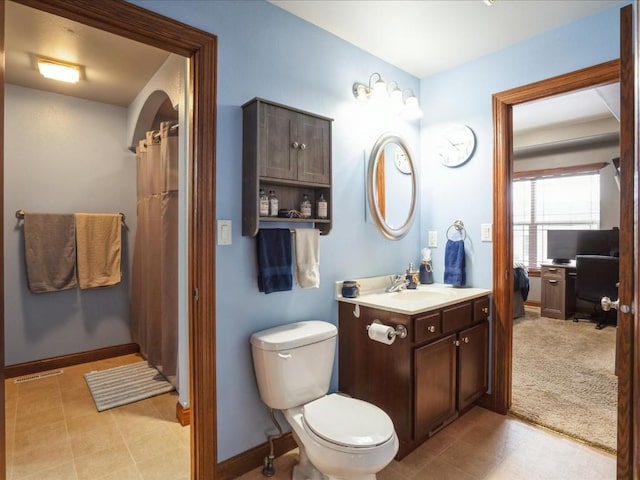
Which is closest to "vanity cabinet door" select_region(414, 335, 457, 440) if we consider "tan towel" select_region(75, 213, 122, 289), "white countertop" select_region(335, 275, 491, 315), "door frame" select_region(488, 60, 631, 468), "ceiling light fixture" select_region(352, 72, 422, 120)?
"white countertop" select_region(335, 275, 491, 315)

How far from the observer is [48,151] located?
10.4ft

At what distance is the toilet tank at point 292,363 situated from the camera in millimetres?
1733

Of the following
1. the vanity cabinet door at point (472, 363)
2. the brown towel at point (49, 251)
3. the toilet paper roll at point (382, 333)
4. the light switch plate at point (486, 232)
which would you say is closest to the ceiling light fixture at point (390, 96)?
the light switch plate at point (486, 232)

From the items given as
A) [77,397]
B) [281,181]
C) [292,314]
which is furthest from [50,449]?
[281,181]

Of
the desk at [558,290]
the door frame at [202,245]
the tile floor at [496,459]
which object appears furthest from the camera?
the desk at [558,290]

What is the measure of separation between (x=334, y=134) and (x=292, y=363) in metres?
1.40

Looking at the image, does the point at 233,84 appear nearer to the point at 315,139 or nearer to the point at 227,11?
the point at 227,11

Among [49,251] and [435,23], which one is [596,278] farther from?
[49,251]

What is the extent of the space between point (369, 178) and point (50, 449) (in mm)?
2487

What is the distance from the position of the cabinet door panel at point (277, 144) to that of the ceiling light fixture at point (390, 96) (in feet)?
2.41

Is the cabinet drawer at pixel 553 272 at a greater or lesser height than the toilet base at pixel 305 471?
greater

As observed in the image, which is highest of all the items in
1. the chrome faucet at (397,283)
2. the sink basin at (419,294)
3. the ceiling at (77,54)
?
the ceiling at (77,54)

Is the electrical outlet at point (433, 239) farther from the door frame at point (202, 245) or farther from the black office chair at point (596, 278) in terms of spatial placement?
the black office chair at point (596, 278)

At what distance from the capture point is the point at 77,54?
8.33 ft
